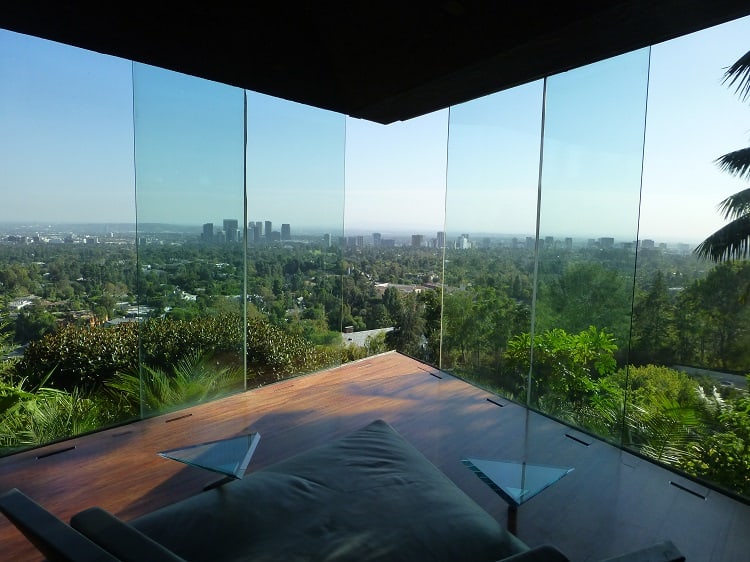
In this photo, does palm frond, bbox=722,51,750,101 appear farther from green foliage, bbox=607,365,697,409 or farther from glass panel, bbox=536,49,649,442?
green foliage, bbox=607,365,697,409

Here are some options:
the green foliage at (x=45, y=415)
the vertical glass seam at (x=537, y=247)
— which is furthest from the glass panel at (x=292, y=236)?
the vertical glass seam at (x=537, y=247)

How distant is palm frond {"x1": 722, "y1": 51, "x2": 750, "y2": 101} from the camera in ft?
8.24

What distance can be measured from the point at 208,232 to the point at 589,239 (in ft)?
9.85

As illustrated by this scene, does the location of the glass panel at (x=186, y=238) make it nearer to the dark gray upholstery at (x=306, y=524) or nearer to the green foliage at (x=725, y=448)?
the dark gray upholstery at (x=306, y=524)

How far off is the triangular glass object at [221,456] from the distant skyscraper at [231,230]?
6.51ft

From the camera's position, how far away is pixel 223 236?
11.3 ft

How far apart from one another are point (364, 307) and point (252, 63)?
3384 millimetres

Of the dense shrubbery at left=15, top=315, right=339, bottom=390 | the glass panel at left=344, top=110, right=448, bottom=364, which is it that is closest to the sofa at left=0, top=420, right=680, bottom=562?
the dense shrubbery at left=15, top=315, right=339, bottom=390

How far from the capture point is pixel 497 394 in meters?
3.84

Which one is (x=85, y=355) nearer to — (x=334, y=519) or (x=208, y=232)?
(x=208, y=232)

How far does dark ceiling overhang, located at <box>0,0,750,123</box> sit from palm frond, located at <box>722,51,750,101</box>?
0.51 m

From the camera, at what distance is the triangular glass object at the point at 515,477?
1555 millimetres


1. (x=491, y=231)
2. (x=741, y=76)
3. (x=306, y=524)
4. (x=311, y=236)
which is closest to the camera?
(x=306, y=524)

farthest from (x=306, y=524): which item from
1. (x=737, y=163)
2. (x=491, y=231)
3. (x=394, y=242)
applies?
(x=394, y=242)
